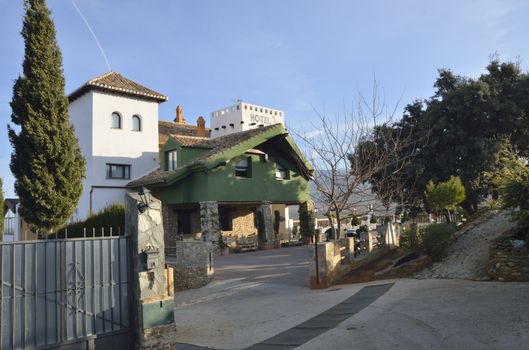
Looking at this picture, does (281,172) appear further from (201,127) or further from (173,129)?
(173,129)

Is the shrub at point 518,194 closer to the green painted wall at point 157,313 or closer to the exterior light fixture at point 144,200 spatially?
the green painted wall at point 157,313

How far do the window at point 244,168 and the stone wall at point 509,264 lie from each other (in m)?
16.5

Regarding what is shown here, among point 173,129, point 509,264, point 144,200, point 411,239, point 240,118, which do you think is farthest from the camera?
point 240,118

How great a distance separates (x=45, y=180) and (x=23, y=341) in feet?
35.6

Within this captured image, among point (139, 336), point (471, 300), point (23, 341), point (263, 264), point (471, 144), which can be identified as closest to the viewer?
point (23, 341)

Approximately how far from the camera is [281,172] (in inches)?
1113

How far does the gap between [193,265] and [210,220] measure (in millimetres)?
7479

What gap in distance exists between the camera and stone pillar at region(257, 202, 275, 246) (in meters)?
26.0

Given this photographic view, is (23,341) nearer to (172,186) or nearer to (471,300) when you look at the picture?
(471,300)

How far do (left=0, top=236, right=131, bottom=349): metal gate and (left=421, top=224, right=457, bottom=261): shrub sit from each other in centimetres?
944

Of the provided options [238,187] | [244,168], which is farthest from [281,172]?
[238,187]

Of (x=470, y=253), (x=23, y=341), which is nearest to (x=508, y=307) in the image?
(x=470, y=253)

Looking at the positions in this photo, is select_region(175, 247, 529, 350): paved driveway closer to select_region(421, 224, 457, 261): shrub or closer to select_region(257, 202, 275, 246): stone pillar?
select_region(421, 224, 457, 261): shrub

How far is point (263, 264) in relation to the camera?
736 inches
